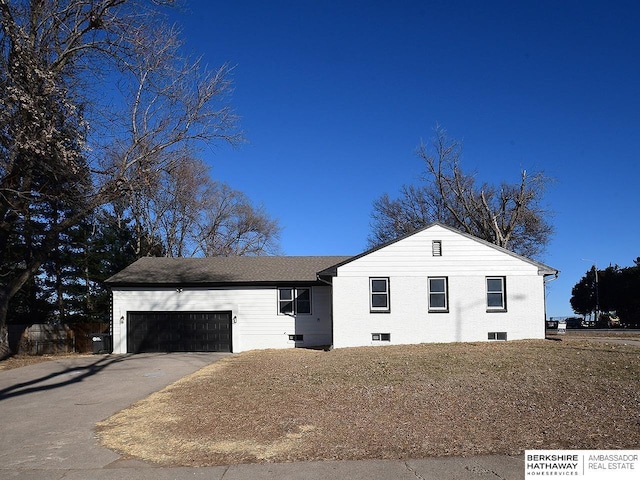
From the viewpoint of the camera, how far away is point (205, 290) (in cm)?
2478

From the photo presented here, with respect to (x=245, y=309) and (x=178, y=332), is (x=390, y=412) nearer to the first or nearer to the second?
(x=245, y=309)

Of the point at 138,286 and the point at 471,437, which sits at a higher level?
the point at 138,286

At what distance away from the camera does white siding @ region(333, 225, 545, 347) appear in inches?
871

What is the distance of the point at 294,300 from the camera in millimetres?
24797

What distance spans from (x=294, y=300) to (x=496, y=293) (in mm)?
8568

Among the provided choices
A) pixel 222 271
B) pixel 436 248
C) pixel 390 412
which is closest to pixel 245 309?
pixel 222 271

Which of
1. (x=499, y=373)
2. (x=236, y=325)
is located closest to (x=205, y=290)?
(x=236, y=325)

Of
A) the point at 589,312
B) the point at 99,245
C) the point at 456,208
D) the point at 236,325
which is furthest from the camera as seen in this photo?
the point at 589,312

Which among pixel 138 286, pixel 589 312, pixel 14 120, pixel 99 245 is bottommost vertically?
pixel 589 312

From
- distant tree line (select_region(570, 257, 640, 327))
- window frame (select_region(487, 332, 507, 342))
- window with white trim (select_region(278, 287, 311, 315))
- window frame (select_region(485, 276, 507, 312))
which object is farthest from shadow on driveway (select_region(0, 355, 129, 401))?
distant tree line (select_region(570, 257, 640, 327))

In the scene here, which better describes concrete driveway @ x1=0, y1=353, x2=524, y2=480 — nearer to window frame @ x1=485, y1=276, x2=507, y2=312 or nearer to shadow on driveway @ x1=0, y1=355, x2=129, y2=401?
shadow on driveway @ x1=0, y1=355, x2=129, y2=401

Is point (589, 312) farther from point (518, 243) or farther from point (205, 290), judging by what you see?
point (205, 290)

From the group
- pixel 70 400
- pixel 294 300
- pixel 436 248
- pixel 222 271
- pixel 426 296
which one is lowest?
pixel 70 400

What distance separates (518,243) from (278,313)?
29456 mm
